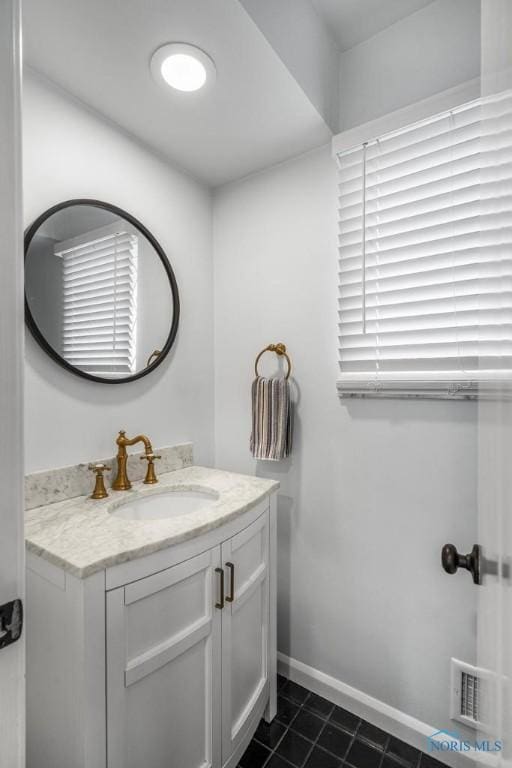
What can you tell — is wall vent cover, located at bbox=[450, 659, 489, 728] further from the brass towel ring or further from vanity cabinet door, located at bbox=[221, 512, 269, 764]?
the brass towel ring

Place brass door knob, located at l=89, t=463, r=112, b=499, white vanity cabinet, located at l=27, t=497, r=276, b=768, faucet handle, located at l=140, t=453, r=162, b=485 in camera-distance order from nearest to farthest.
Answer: white vanity cabinet, located at l=27, t=497, r=276, b=768 < brass door knob, located at l=89, t=463, r=112, b=499 < faucet handle, located at l=140, t=453, r=162, b=485

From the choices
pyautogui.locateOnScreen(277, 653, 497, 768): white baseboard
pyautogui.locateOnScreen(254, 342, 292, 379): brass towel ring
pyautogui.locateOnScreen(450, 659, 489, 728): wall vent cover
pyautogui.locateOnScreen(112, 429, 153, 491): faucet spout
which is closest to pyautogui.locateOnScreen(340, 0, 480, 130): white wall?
pyautogui.locateOnScreen(254, 342, 292, 379): brass towel ring

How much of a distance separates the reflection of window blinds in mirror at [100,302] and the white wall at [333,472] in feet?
1.69

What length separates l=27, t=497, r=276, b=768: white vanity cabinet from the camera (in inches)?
31.0

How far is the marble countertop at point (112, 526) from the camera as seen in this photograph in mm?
825

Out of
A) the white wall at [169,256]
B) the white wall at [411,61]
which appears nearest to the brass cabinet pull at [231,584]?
the white wall at [169,256]

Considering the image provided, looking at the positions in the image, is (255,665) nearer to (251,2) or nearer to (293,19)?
→ (251,2)

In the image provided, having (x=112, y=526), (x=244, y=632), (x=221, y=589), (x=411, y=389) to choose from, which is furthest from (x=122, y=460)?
(x=411, y=389)

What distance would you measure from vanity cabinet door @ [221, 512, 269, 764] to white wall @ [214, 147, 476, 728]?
0.30 meters

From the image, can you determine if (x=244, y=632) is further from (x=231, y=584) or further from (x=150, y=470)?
(x=150, y=470)

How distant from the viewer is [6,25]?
0.51 metres

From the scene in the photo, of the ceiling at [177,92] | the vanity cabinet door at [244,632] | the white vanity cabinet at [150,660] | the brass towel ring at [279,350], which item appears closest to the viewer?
the white vanity cabinet at [150,660]

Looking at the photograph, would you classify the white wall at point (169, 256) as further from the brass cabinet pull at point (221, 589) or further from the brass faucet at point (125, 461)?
the brass cabinet pull at point (221, 589)

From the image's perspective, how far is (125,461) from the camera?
1.34m
